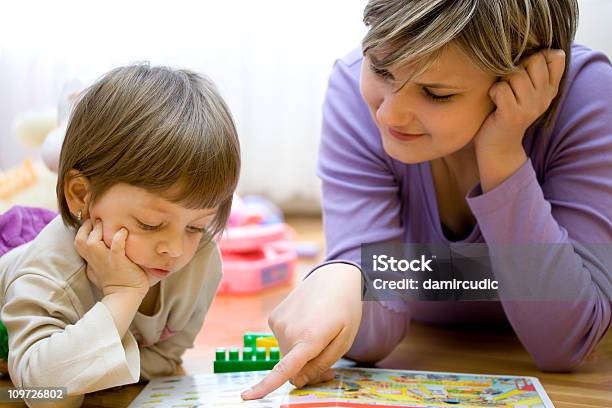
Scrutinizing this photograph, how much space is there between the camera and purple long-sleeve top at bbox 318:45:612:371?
94 cm

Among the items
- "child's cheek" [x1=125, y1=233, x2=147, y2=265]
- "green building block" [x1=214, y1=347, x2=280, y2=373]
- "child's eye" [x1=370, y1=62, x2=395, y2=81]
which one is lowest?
"green building block" [x1=214, y1=347, x2=280, y2=373]

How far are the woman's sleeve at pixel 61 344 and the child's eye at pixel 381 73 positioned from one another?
0.40 meters

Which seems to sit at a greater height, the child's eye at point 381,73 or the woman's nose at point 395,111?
the child's eye at point 381,73

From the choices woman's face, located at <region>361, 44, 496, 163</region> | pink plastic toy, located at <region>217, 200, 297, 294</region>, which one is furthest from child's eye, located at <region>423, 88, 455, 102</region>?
pink plastic toy, located at <region>217, 200, 297, 294</region>

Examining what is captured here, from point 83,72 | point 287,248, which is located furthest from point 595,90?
point 83,72

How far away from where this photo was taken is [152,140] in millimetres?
832

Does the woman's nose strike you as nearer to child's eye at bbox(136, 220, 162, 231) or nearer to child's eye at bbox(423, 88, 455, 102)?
child's eye at bbox(423, 88, 455, 102)

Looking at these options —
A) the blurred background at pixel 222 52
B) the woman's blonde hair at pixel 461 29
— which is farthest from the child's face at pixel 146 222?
the blurred background at pixel 222 52

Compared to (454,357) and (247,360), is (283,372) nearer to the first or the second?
(247,360)

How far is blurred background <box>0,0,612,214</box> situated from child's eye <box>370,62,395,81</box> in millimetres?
1089

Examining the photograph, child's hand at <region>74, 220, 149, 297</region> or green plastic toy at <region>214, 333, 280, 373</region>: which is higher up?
child's hand at <region>74, 220, 149, 297</region>

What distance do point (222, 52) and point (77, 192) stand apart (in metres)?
1.29

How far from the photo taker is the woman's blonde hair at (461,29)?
814 mm

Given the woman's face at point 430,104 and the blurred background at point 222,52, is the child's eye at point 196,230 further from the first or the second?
the blurred background at point 222,52
